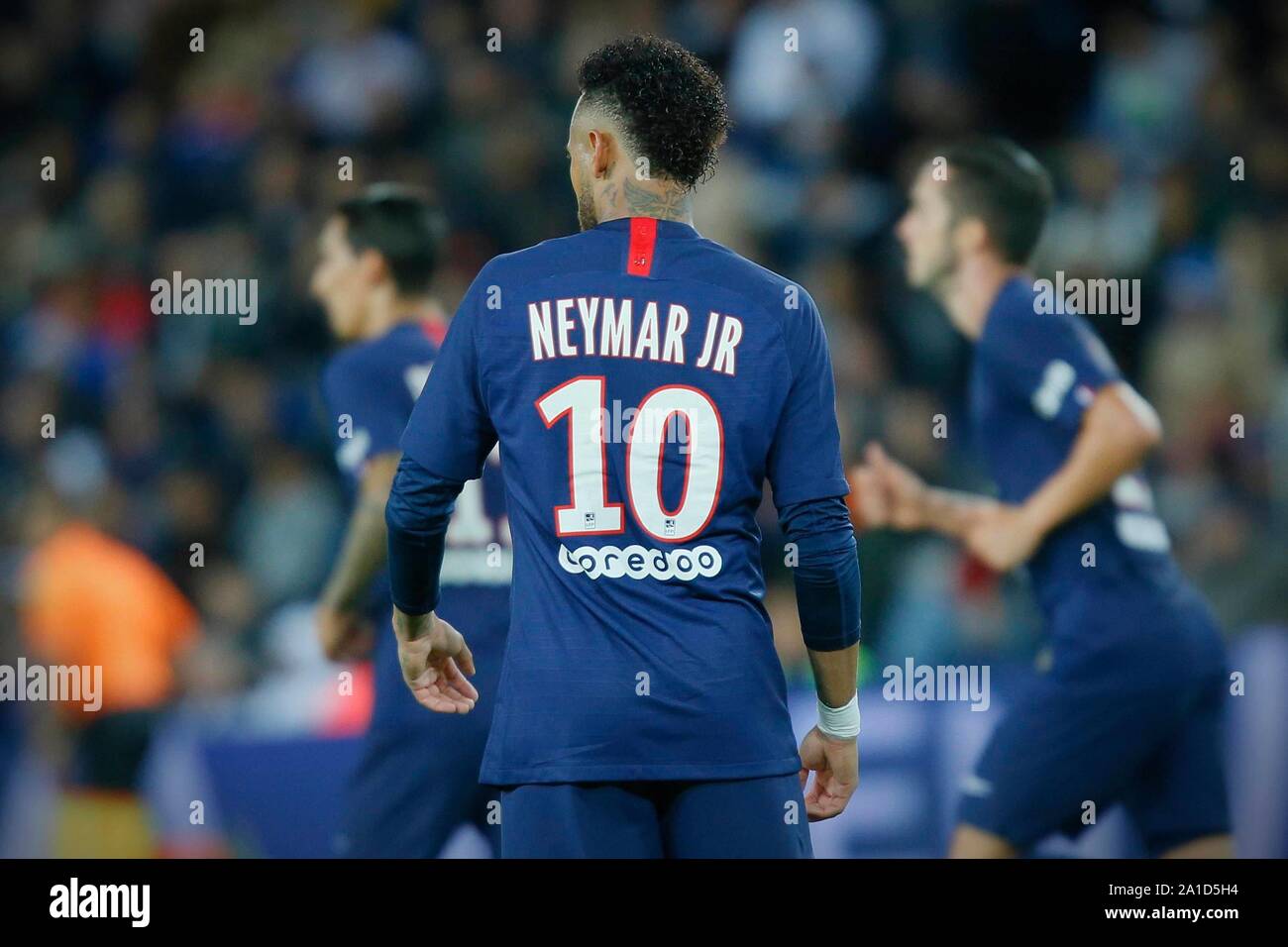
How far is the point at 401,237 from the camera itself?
170 inches

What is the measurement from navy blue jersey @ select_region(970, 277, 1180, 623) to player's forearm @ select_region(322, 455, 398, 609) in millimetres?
1697

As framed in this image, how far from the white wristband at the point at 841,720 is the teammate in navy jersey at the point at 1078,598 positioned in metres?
1.65

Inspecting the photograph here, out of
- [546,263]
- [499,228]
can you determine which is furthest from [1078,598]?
[499,228]

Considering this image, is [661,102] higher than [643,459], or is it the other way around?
[661,102]

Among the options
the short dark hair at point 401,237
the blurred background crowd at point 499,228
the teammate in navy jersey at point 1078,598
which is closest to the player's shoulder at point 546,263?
the short dark hair at point 401,237

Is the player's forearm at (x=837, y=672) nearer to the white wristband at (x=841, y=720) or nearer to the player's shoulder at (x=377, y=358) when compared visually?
the white wristband at (x=841, y=720)

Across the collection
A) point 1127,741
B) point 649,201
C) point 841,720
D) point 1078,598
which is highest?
point 649,201

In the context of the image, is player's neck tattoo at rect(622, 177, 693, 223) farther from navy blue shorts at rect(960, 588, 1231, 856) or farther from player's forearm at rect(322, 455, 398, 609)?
navy blue shorts at rect(960, 588, 1231, 856)

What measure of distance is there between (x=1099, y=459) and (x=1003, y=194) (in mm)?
898

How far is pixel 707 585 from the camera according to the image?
2338 mm

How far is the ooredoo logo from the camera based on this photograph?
7.63 ft

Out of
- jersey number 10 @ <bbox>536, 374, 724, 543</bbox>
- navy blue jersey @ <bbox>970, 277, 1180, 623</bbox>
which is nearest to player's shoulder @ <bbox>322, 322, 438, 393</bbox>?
navy blue jersey @ <bbox>970, 277, 1180, 623</bbox>

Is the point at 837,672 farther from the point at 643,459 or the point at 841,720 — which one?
the point at 643,459

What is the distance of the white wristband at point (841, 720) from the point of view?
2.51m
